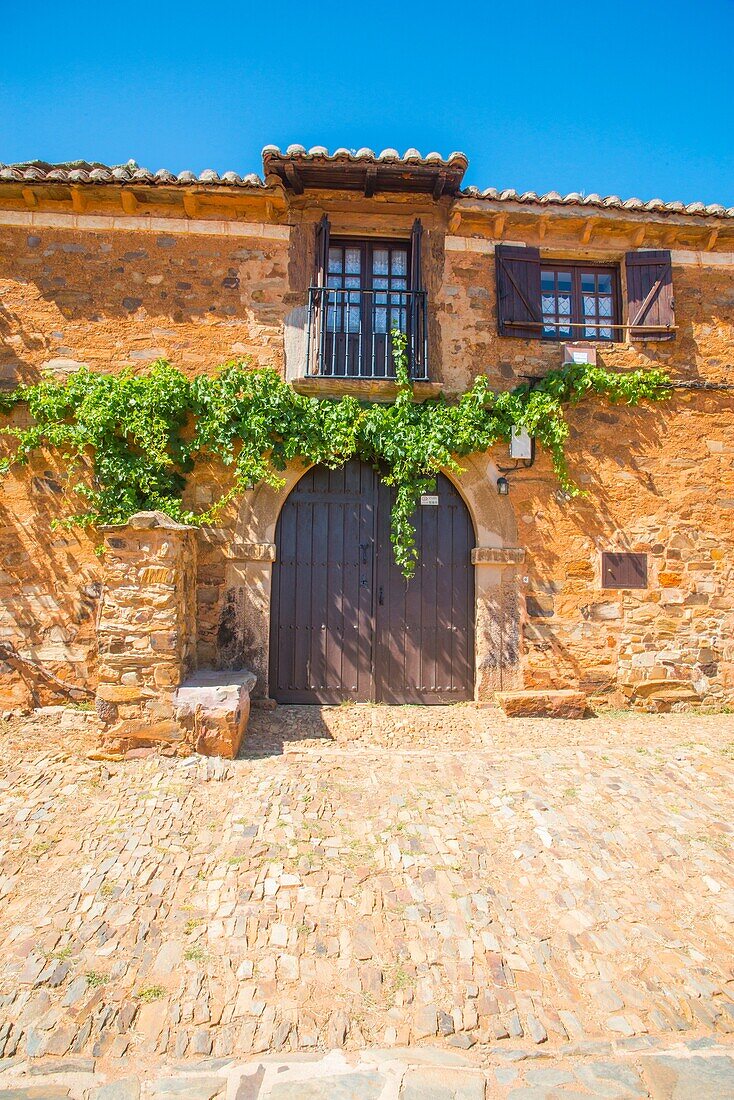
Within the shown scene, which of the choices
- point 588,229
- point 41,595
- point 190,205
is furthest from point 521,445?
point 41,595

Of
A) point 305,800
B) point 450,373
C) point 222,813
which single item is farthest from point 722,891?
point 450,373

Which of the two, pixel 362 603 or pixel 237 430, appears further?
pixel 362 603

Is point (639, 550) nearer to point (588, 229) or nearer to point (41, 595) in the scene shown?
point (588, 229)

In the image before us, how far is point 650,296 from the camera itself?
6008 millimetres

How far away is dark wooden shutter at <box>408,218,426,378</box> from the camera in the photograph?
573cm

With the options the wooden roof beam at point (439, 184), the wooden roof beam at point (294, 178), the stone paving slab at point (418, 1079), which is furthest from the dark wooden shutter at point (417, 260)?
the stone paving slab at point (418, 1079)

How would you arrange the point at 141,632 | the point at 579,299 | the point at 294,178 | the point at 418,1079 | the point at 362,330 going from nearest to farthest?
1. the point at 418,1079
2. the point at 141,632
3. the point at 294,178
4. the point at 362,330
5. the point at 579,299

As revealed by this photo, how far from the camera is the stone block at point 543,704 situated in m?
5.38

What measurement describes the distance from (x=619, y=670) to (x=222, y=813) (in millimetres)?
4055

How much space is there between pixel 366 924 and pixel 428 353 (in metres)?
4.84

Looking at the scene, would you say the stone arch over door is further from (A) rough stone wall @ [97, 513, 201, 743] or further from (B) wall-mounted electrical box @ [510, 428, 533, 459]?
(A) rough stone wall @ [97, 513, 201, 743]

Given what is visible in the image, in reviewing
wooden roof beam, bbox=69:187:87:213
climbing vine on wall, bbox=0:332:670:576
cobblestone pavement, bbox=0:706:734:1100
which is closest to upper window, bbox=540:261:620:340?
climbing vine on wall, bbox=0:332:670:576

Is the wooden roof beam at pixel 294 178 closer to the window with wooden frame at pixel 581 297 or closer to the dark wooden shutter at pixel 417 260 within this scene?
the dark wooden shutter at pixel 417 260

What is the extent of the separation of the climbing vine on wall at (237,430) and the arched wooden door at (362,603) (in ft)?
0.87
